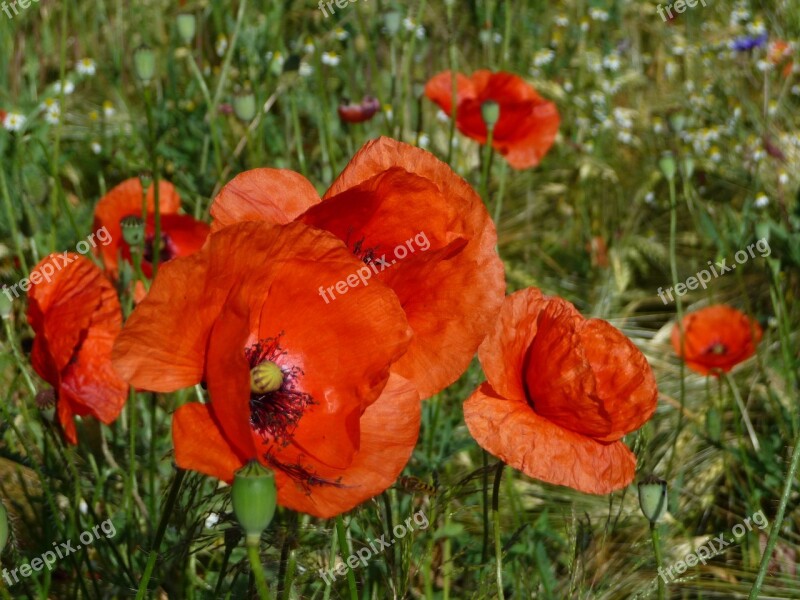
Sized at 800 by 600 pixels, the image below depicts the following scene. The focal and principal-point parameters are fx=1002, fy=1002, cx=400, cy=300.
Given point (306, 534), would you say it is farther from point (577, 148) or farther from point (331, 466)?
point (577, 148)

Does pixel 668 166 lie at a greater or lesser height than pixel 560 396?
lesser

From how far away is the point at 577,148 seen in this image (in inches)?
173

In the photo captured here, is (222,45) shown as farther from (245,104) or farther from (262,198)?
(262,198)

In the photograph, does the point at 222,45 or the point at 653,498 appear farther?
the point at 222,45

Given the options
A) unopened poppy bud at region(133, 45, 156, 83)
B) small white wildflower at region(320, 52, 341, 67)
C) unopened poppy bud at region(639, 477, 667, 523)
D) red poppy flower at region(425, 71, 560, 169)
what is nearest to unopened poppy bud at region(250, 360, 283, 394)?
unopened poppy bud at region(639, 477, 667, 523)

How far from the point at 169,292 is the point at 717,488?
2.16 m

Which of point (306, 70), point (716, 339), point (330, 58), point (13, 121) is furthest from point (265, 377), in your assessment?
point (306, 70)

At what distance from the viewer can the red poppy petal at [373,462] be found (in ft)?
3.84

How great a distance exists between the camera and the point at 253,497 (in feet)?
3.35

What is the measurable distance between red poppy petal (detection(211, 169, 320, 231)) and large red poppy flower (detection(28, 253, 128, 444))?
357 mm

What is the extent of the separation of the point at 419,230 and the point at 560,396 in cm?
32

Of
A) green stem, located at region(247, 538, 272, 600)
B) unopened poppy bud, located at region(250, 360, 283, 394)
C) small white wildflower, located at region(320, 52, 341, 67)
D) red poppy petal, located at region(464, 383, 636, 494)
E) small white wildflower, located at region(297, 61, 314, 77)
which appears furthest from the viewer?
small white wildflower, located at region(297, 61, 314, 77)

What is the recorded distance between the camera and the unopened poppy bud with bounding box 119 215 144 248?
193cm

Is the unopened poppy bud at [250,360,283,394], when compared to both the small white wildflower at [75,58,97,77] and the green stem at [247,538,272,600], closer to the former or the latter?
the green stem at [247,538,272,600]
